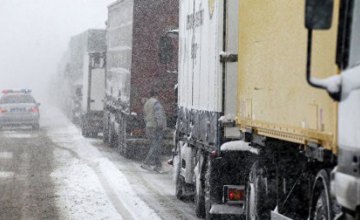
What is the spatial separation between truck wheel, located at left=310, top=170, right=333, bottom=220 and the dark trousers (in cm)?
1503

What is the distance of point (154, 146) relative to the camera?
2281 centimetres

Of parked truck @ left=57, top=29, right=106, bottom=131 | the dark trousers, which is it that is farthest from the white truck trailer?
parked truck @ left=57, top=29, right=106, bottom=131

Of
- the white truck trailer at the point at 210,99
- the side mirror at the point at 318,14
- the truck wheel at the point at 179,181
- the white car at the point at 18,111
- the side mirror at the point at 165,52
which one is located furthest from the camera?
the white car at the point at 18,111

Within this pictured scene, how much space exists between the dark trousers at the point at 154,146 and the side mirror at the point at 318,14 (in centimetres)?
1685

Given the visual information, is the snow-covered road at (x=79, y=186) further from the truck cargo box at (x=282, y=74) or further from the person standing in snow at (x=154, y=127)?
the truck cargo box at (x=282, y=74)

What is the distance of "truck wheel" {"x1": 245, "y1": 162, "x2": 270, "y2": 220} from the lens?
33.1 feet

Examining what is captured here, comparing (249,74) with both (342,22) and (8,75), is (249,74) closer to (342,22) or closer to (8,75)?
(342,22)

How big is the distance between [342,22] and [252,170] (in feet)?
14.2

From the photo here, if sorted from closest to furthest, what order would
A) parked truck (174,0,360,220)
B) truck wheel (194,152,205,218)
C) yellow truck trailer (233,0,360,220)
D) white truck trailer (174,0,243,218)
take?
yellow truck trailer (233,0,360,220), parked truck (174,0,360,220), white truck trailer (174,0,243,218), truck wheel (194,152,205,218)

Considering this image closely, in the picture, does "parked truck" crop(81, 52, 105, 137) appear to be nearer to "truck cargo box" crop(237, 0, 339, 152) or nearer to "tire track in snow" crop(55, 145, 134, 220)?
"tire track in snow" crop(55, 145, 134, 220)

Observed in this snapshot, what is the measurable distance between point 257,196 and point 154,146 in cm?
1270

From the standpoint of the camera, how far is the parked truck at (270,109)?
6.55 m

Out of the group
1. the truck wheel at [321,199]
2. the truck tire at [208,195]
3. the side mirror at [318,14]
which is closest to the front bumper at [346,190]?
the truck wheel at [321,199]

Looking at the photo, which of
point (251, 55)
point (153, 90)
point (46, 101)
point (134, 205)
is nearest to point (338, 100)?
point (251, 55)
